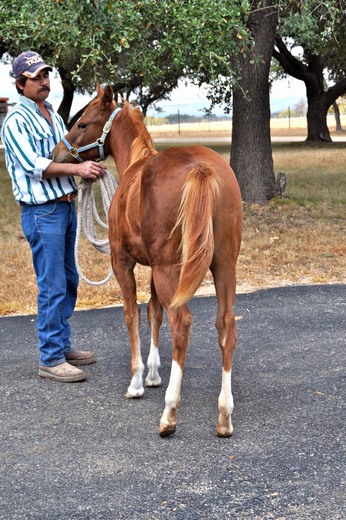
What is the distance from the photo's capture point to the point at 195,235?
13.3 ft

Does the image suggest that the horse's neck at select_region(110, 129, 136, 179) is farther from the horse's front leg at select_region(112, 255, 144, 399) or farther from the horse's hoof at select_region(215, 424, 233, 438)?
the horse's hoof at select_region(215, 424, 233, 438)

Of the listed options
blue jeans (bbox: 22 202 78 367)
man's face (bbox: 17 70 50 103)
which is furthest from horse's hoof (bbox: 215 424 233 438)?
man's face (bbox: 17 70 50 103)

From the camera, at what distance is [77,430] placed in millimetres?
4449

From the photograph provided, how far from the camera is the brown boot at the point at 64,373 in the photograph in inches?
209

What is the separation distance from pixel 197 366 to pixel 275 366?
598 mm

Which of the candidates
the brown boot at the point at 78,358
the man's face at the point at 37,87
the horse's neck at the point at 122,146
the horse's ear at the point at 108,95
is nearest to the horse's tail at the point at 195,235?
the horse's neck at the point at 122,146

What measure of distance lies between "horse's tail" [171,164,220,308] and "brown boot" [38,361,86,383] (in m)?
1.50

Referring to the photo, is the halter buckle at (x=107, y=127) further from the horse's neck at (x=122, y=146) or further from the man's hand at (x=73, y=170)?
the man's hand at (x=73, y=170)

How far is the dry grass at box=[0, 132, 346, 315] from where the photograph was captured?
8.19 meters

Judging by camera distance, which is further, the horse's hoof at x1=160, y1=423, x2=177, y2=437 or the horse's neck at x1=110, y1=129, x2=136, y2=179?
the horse's neck at x1=110, y1=129, x2=136, y2=179

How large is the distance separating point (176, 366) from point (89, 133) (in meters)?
1.97

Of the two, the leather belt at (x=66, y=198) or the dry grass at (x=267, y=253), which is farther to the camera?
the dry grass at (x=267, y=253)

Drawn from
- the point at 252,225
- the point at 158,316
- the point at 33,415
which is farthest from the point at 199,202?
the point at 252,225

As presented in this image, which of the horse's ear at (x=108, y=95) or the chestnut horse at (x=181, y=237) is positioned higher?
the horse's ear at (x=108, y=95)
